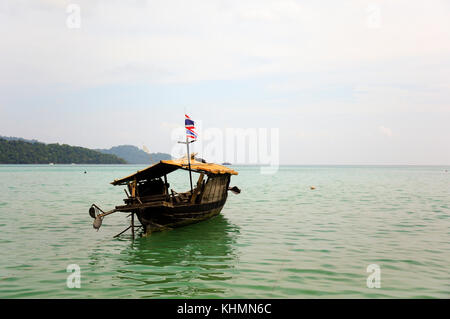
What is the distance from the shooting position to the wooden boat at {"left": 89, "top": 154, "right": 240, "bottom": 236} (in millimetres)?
15430

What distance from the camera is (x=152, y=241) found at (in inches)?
587

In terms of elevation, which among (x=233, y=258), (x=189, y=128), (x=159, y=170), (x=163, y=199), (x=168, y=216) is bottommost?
(x=233, y=258)

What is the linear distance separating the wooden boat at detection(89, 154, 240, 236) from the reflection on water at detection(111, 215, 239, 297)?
668 millimetres

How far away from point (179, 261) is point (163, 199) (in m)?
4.99

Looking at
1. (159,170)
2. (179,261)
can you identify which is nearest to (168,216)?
(159,170)

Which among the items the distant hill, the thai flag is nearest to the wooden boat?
the thai flag

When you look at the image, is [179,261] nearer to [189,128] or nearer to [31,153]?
[189,128]

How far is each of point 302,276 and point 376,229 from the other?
9.24 metres

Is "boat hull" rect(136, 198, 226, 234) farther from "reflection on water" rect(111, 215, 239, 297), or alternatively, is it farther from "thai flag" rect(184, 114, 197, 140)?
"thai flag" rect(184, 114, 197, 140)

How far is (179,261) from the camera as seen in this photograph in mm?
11984

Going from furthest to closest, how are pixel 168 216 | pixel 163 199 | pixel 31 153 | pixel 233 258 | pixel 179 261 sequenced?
pixel 31 153 < pixel 163 199 < pixel 168 216 < pixel 233 258 < pixel 179 261

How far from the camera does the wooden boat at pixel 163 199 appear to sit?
15.4 m
